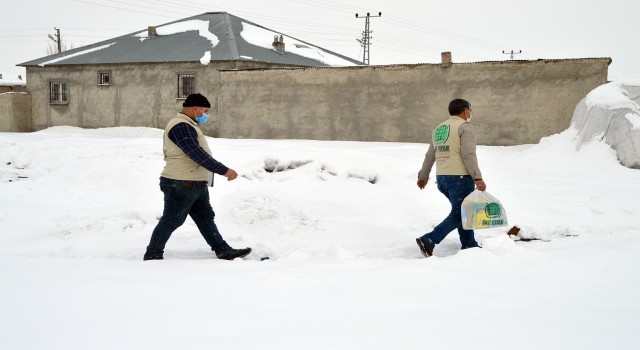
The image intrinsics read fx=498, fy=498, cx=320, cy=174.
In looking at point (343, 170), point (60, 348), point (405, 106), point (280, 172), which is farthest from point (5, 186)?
A: point (405, 106)

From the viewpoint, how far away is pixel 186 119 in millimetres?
4562

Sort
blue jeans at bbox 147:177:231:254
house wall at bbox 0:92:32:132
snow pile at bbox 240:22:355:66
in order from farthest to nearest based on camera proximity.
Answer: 1. snow pile at bbox 240:22:355:66
2. house wall at bbox 0:92:32:132
3. blue jeans at bbox 147:177:231:254

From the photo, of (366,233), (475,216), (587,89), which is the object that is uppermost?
(587,89)

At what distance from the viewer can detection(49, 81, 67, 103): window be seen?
26859 mm

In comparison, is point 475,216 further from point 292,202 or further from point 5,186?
→ point 5,186

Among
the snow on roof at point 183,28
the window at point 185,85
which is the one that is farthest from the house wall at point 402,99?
the snow on roof at point 183,28

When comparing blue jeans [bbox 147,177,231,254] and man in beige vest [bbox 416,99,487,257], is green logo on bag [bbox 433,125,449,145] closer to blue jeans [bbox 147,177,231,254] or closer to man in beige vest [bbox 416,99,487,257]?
man in beige vest [bbox 416,99,487,257]

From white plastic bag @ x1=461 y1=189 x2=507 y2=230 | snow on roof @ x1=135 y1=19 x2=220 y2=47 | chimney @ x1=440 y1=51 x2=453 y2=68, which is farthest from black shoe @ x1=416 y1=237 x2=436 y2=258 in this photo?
snow on roof @ x1=135 y1=19 x2=220 y2=47

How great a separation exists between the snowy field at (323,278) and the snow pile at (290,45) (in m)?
19.8

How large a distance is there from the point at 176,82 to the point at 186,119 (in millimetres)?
20783

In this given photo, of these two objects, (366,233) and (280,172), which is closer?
(366,233)

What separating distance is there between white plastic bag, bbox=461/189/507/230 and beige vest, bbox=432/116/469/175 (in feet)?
1.15

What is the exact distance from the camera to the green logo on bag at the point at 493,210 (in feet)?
15.5

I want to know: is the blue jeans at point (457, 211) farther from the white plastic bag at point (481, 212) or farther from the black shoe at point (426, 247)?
the white plastic bag at point (481, 212)
